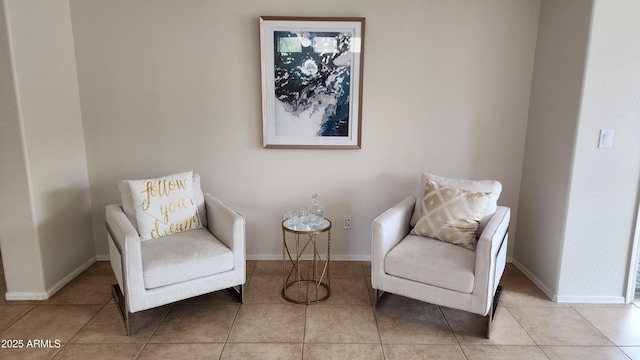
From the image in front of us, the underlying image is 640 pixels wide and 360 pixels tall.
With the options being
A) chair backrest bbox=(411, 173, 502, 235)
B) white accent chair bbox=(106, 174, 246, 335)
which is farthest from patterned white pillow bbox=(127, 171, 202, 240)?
chair backrest bbox=(411, 173, 502, 235)

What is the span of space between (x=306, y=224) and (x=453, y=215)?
1019 millimetres

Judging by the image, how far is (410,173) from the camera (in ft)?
11.0

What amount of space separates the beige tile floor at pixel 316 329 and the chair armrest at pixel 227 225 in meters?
0.46

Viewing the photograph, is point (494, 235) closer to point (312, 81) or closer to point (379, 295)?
point (379, 295)

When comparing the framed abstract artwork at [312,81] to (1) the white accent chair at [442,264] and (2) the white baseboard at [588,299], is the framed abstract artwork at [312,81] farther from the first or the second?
(2) the white baseboard at [588,299]

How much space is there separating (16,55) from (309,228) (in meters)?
2.20

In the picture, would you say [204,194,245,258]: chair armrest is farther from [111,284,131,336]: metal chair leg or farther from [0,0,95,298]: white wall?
[0,0,95,298]: white wall

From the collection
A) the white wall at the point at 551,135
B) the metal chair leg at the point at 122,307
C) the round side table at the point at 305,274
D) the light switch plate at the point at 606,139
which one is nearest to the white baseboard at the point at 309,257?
the round side table at the point at 305,274

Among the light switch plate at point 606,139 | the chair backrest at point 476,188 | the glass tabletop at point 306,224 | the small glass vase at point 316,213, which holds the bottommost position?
the glass tabletop at point 306,224

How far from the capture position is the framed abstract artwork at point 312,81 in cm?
308

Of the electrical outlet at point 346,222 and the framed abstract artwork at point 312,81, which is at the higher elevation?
the framed abstract artwork at point 312,81

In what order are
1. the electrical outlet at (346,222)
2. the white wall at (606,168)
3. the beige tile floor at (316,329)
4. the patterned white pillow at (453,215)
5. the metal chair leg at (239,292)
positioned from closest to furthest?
the beige tile floor at (316,329) < the white wall at (606,168) < the patterned white pillow at (453,215) < the metal chair leg at (239,292) < the electrical outlet at (346,222)

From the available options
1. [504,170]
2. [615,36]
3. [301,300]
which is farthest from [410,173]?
[615,36]

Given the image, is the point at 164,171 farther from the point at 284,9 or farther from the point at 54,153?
the point at 284,9
